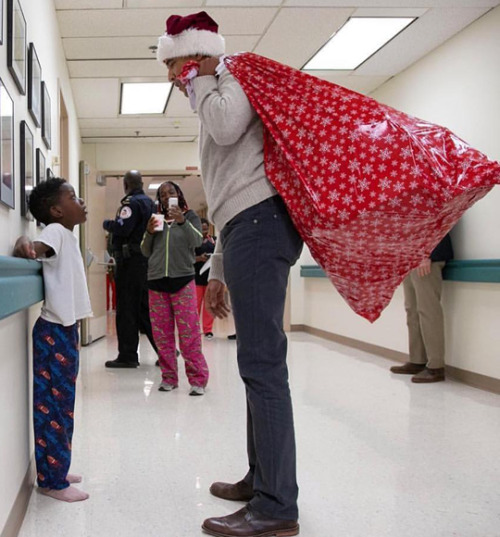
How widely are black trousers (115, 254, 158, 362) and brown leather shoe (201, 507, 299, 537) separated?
2987mm

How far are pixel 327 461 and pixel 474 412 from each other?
1.19 m

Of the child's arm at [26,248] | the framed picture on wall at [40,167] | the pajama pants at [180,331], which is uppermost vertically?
the framed picture on wall at [40,167]

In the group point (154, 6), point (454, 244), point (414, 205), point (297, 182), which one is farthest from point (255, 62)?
point (454, 244)

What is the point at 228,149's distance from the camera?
5.24 ft

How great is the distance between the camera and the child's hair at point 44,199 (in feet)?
6.31

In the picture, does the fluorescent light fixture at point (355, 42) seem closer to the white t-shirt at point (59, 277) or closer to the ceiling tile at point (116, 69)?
the ceiling tile at point (116, 69)

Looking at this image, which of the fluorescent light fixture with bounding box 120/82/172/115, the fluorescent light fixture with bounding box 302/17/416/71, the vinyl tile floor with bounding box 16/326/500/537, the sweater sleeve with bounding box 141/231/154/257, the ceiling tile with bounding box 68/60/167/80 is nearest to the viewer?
the vinyl tile floor with bounding box 16/326/500/537

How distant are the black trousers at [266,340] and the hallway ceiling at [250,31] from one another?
9.23ft

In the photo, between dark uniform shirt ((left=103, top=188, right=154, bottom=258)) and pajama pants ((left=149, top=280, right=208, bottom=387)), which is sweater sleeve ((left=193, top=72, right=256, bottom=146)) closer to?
pajama pants ((left=149, top=280, right=208, bottom=387))

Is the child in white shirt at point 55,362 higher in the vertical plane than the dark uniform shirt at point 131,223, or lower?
lower

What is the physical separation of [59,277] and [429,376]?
283cm

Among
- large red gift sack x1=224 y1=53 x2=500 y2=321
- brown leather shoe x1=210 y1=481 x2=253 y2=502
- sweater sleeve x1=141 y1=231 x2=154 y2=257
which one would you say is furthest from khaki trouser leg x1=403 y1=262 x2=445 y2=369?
large red gift sack x1=224 y1=53 x2=500 y2=321

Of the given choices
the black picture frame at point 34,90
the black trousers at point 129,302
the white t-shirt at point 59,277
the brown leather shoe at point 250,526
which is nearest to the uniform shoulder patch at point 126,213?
the black trousers at point 129,302

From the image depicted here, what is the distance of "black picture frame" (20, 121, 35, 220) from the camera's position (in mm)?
1819
